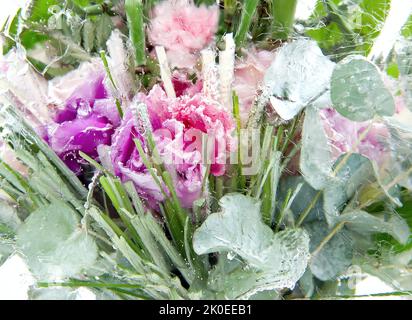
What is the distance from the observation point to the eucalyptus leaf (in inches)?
19.0

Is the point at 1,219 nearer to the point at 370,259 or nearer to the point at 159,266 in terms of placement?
the point at 159,266

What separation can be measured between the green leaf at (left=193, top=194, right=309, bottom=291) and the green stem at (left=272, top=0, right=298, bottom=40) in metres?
0.17

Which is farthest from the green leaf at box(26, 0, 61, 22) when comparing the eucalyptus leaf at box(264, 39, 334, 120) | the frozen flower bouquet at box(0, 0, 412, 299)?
the eucalyptus leaf at box(264, 39, 334, 120)

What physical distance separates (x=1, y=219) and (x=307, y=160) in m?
0.29

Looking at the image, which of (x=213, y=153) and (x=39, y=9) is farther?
(x=39, y=9)

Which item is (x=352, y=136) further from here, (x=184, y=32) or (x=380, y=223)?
(x=184, y=32)

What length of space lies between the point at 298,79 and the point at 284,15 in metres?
0.08

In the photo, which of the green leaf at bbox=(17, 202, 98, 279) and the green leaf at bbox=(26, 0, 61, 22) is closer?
the green leaf at bbox=(17, 202, 98, 279)

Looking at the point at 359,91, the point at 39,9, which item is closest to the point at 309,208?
the point at 359,91

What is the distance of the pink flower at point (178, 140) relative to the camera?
0.48 m

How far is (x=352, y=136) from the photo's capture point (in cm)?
51

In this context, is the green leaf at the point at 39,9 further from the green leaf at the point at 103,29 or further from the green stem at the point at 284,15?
the green stem at the point at 284,15

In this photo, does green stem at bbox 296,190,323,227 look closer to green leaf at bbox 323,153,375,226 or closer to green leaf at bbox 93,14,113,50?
green leaf at bbox 323,153,375,226

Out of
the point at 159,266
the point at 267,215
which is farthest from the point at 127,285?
the point at 267,215
